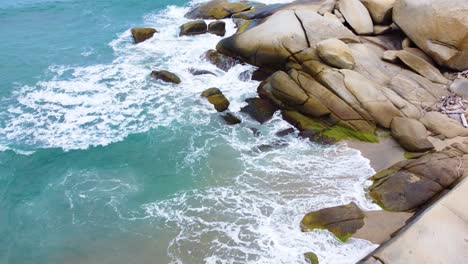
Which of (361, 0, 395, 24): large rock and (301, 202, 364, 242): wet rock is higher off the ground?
(361, 0, 395, 24): large rock

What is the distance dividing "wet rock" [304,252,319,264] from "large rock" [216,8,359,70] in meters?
10.1

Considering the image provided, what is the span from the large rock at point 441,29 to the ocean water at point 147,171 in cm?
703

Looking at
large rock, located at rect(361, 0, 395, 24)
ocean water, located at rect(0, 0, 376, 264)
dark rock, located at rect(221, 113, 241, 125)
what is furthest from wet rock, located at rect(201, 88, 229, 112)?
large rock, located at rect(361, 0, 395, 24)

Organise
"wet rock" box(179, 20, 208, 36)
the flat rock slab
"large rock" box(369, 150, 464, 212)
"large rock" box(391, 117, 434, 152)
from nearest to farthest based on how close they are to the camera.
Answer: the flat rock slab < "large rock" box(369, 150, 464, 212) < "large rock" box(391, 117, 434, 152) < "wet rock" box(179, 20, 208, 36)

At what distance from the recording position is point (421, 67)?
17.5m

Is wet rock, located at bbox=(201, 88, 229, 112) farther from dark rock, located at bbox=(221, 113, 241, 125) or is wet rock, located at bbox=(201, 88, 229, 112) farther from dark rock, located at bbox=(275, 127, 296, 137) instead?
dark rock, located at bbox=(275, 127, 296, 137)

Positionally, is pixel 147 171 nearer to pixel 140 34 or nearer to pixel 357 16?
pixel 140 34

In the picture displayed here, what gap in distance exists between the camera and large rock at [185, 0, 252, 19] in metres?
25.9

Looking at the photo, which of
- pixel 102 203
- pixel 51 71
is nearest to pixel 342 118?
pixel 102 203

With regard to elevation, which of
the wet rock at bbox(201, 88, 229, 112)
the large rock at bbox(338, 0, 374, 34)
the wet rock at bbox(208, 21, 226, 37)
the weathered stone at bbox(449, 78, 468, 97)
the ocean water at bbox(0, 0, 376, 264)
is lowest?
the ocean water at bbox(0, 0, 376, 264)

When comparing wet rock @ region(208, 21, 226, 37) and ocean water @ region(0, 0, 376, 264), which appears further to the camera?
wet rock @ region(208, 21, 226, 37)

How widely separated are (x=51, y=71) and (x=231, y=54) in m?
9.46


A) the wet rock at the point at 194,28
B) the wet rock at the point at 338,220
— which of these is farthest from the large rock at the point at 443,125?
the wet rock at the point at 194,28

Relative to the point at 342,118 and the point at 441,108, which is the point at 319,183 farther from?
the point at 441,108
